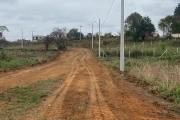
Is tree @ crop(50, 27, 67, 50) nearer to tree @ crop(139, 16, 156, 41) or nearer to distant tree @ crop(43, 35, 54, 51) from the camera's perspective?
distant tree @ crop(43, 35, 54, 51)

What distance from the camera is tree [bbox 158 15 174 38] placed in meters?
82.7

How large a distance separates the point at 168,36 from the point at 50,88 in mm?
71127

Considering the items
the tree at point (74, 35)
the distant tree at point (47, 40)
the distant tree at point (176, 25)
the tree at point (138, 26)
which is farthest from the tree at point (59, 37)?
the tree at point (74, 35)

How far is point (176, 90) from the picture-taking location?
39.0 feet

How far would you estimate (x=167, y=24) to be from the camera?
83562 millimetres

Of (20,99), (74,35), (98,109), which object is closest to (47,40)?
(74,35)

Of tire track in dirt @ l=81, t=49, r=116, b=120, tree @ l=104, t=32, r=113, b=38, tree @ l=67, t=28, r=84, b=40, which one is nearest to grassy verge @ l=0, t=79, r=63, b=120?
tire track in dirt @ l=81, t=49, r=116, b=120

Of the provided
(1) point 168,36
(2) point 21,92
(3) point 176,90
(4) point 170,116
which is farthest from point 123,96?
(1) point 168,36

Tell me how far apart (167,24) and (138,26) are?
8.60 meters

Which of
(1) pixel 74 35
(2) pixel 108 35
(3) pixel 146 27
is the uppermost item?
(3) pixel 146 27

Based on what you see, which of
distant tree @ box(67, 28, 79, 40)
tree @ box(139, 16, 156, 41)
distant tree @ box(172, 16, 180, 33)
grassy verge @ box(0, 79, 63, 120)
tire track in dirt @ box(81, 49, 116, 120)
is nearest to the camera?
tire track in dirt @ box(81, 49, 116, 120)

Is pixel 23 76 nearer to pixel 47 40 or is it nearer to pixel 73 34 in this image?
pixel 47 40

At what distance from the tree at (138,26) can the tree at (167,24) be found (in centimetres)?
284

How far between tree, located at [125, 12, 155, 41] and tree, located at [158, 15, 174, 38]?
2.84 m
